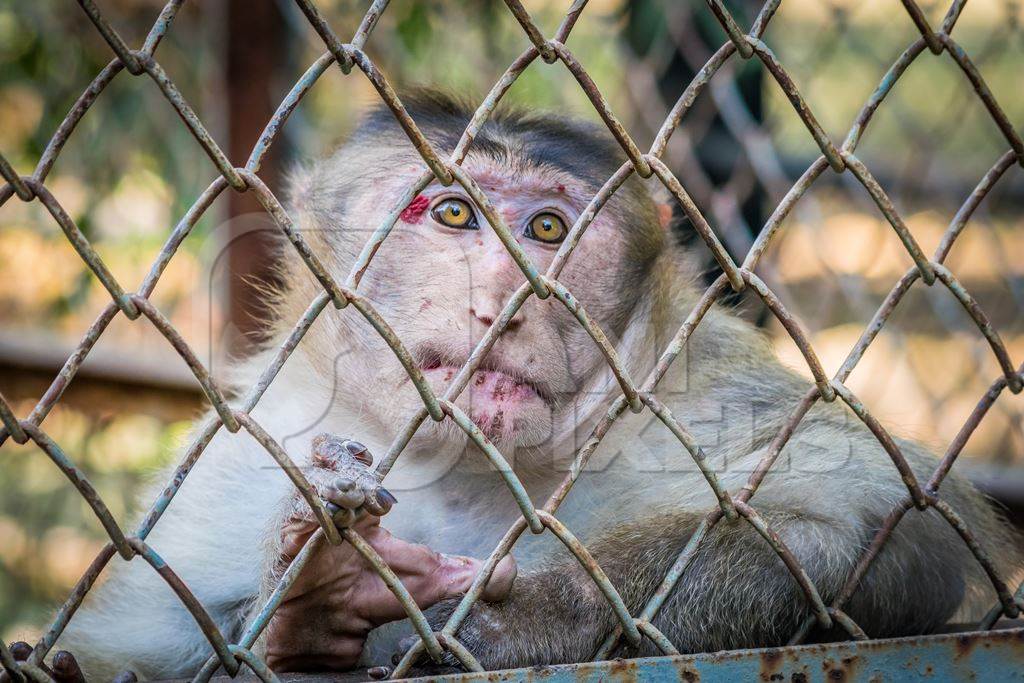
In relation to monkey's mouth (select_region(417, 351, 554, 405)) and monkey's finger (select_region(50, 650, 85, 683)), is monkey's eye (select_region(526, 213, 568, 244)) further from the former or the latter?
monkey's finger (select_region(50, 650, 85, 683))

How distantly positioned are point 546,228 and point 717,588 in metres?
0.90

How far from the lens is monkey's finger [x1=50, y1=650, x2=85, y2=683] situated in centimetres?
174

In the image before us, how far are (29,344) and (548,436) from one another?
3146mm

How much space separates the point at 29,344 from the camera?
448 cm

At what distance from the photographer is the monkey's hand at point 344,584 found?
1.68 metres

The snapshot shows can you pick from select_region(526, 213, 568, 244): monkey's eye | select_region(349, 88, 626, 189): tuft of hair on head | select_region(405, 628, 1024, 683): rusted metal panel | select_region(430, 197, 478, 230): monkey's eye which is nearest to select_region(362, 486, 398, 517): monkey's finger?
select_region(405, 628, 1024, 683): rusted metal panel

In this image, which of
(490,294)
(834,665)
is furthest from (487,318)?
(834,665)

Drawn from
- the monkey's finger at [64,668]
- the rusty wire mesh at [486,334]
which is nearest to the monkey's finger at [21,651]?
the monkey's finger at [64,668]

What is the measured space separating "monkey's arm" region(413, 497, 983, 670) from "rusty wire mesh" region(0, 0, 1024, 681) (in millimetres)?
117

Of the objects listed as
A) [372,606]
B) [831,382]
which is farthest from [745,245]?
[372,606]

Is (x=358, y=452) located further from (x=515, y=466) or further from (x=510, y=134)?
(x=510, y=134)

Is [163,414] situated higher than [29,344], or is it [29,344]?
[29,344]

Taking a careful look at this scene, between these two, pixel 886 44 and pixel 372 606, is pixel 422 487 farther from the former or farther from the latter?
pixel 886 44

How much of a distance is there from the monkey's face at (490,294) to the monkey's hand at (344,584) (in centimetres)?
36
